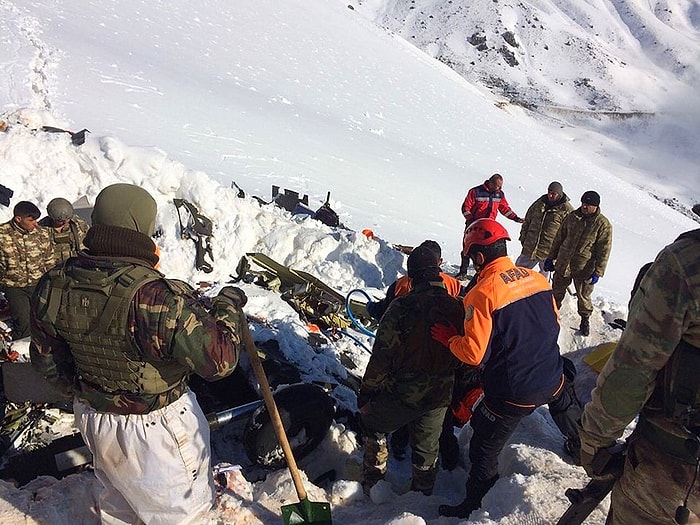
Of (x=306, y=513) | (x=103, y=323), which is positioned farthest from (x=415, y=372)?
(x=103, y=323)

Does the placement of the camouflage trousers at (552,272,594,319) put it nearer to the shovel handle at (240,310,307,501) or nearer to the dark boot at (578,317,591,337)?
the dark boot at (578,317,591,337)

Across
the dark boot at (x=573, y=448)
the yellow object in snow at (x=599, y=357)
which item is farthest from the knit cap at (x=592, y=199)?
the dark boot at (x=573, y=448)

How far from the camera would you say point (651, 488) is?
6.64 ft

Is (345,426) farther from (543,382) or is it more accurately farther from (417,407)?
(543,382)

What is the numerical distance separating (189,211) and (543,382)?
17.8 ft

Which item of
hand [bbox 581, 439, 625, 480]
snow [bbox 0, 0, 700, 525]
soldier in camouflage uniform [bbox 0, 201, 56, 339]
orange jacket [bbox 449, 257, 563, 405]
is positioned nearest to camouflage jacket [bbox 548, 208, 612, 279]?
snow [bbox 0, 0, 700, 525]

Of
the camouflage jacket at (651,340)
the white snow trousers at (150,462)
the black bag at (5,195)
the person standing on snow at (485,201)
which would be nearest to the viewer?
the camouflage jacket at (651,340)

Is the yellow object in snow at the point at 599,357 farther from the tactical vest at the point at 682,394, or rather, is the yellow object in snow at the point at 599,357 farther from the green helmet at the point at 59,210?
the green helmet at the point at 59,210

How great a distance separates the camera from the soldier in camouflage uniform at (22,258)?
15.2 ft

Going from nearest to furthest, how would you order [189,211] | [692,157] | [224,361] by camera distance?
[224,361] < [189,211] < [692,157]

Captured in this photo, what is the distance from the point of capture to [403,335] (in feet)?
10.8

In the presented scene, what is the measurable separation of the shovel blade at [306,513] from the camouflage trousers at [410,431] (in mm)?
678

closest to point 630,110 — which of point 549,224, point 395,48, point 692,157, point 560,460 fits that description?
A: point 692,157

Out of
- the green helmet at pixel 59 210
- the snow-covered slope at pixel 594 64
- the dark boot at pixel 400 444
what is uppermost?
the snow-covered slope at pixel 594 64
